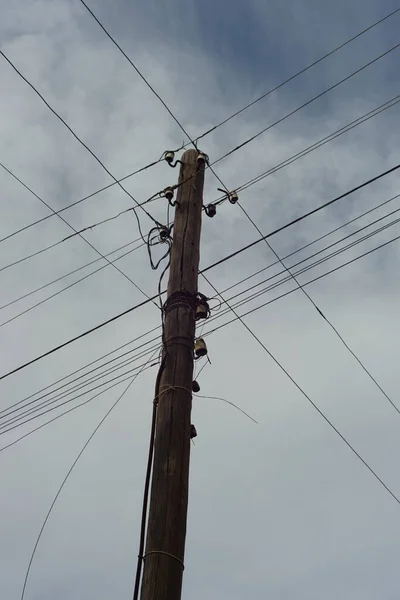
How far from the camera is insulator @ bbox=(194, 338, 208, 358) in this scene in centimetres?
582

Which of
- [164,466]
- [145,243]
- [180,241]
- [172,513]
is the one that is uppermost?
[145,243]

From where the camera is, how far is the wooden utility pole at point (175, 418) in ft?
14.6

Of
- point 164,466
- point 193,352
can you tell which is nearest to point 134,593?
point 164,466

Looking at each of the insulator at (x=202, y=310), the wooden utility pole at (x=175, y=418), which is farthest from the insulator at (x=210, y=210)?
the insulator at (x=202, y=310)

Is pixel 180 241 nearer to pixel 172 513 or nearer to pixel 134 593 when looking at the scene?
pixel 172 513

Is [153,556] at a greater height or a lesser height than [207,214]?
lesser

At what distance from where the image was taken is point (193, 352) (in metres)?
5.74

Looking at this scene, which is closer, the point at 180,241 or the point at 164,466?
the point at 164,466

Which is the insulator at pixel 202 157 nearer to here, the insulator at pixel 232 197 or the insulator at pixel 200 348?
the insulator at pixel 232 197

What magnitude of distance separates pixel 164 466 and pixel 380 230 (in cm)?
466

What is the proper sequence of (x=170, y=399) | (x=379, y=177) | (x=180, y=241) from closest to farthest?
1. (x=170, y=399)
2. (x=180, y=241)
3. (x=379, y=177)

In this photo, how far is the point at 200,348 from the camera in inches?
230

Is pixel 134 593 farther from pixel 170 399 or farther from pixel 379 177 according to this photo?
pixel 379 177

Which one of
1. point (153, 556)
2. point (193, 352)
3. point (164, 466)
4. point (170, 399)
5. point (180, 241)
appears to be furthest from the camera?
point (180, 241)
